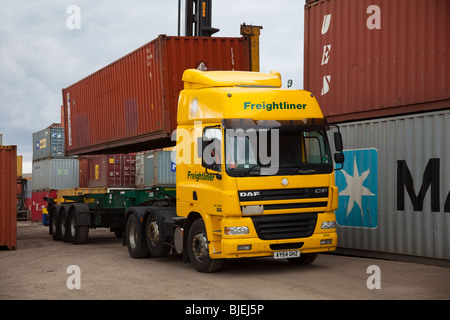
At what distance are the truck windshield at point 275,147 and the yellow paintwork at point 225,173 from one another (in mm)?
104

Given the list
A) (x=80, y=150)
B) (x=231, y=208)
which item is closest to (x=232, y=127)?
(x=231, y=208)

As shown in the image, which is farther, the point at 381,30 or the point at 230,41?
the point at 230,41

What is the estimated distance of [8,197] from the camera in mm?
16797

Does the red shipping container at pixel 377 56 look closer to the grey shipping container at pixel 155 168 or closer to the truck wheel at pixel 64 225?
the truck wheel at pixel 64 225

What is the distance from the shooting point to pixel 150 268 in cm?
1223

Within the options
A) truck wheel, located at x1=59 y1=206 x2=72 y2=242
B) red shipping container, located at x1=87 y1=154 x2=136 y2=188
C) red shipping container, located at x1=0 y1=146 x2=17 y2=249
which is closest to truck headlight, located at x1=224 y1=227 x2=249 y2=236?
red shipping container, located at x1=0 y1=146 x2=17 y2=249

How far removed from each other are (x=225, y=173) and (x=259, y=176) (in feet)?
1.85

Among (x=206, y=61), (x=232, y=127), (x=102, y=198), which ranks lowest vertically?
(x=102, y=198)

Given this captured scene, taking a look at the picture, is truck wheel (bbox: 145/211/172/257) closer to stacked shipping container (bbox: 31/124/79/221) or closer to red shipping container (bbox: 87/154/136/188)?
red shipping container (bbox: 87/154/136/188)

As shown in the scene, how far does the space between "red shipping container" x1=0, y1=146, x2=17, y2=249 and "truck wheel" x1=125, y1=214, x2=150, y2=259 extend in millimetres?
4060

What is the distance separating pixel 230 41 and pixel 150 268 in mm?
6132

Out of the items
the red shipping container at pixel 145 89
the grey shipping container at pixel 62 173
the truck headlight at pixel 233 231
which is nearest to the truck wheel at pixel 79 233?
the red shipping container at pixel 145 89

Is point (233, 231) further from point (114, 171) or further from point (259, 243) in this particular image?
point (114, 171)
